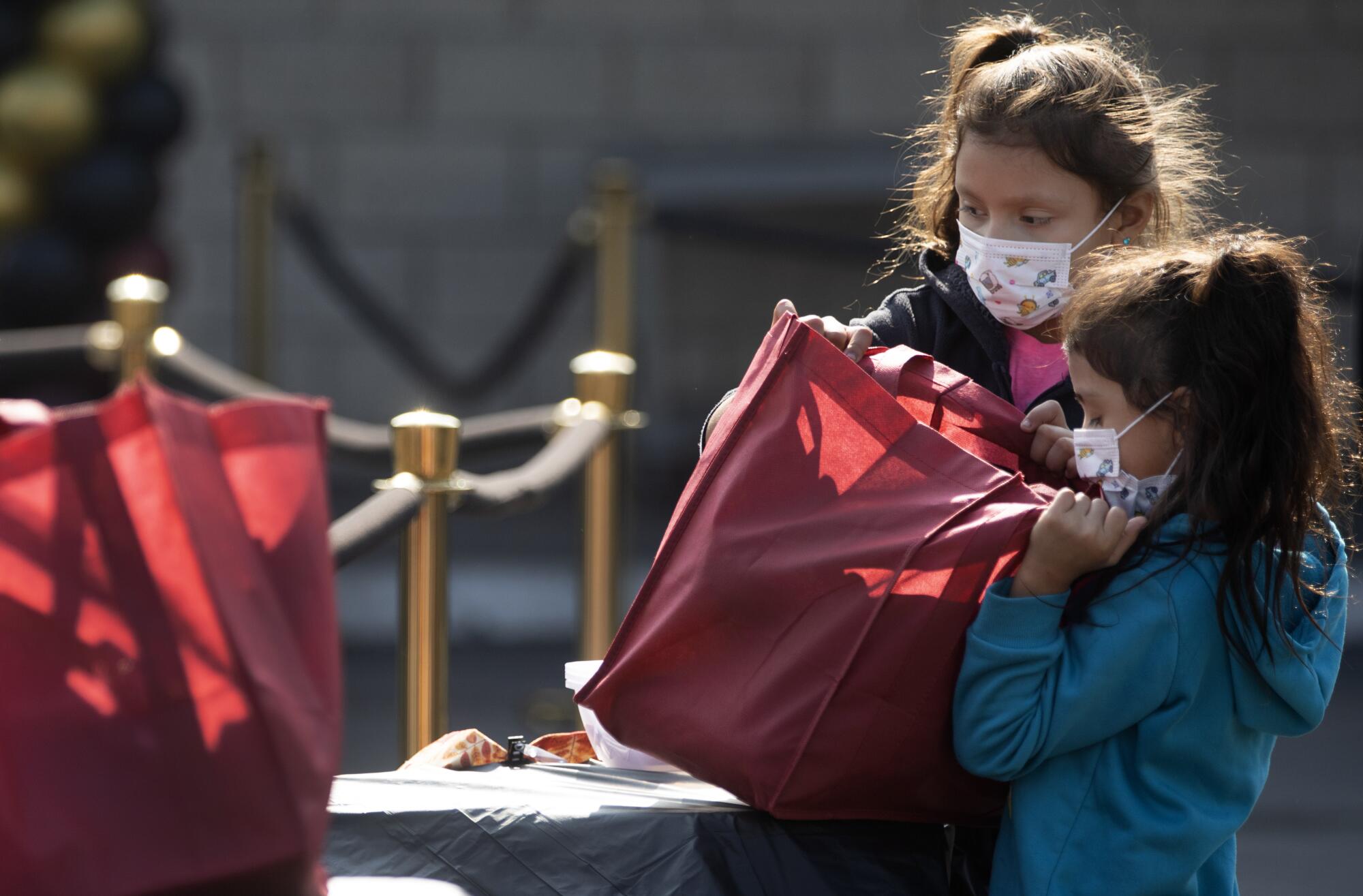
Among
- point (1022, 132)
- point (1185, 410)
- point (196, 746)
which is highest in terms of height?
point (1022, 132)

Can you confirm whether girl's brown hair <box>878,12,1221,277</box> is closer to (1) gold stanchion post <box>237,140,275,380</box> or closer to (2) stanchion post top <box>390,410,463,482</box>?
(2) stanchion post top <box>390,410,463,482</box>

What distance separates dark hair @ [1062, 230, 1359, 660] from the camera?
1341mm

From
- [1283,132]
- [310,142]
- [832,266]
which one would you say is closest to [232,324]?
[310,142]

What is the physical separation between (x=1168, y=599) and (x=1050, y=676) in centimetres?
12

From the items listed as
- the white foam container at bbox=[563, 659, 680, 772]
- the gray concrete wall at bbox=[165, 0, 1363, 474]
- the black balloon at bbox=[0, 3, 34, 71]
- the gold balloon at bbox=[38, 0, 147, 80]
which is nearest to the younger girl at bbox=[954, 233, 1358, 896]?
the white foam container at bbox=[563, 659, 680, 772]

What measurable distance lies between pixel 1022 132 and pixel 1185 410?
0.35 m

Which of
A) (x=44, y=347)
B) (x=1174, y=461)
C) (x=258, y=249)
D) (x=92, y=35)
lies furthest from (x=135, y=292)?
(x=1174, y=461)

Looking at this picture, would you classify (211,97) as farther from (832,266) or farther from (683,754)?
(683,754)

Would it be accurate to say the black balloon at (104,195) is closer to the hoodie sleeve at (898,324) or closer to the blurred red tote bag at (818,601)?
the hoodie sleeve at (898,324)

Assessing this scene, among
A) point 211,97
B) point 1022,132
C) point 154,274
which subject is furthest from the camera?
point 211,97

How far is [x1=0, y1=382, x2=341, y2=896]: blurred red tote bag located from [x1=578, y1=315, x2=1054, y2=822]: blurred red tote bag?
0.39 metres

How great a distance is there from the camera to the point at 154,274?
575 centimetres

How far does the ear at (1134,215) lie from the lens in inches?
64.4

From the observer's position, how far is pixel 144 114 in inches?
221
